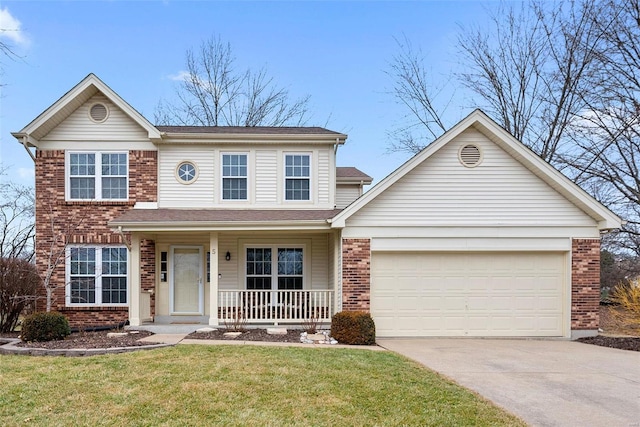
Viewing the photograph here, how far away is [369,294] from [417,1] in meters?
11.0

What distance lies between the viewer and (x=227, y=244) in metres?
13.4

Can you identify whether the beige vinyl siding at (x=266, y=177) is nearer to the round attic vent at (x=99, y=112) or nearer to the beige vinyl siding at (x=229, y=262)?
the beige vinyl siding at (x=229, y=262)

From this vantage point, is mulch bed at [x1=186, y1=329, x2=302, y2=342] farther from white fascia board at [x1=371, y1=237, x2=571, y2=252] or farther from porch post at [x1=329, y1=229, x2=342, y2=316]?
white fascia board at [x1=371, y1=237, x2=571, y2=252]

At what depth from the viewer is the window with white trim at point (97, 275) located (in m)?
12.7

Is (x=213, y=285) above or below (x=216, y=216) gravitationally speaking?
below

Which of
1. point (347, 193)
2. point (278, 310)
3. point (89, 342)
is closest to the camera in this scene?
point (89, 342)

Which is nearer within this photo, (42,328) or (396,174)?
(42,328)

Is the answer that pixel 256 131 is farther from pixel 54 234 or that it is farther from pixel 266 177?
pixel 54 234

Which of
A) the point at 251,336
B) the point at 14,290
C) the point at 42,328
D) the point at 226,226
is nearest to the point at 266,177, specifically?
the point at 226,226

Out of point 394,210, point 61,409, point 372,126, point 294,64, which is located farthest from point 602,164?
point 61,409

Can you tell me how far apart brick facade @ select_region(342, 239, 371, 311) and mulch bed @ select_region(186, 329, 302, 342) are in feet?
4.92

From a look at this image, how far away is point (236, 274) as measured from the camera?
1333 cm

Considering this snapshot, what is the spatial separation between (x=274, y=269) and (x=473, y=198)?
6.03m

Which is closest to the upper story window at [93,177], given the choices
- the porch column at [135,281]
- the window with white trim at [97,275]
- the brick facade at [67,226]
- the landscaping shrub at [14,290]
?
the brick facade at [67,226]
